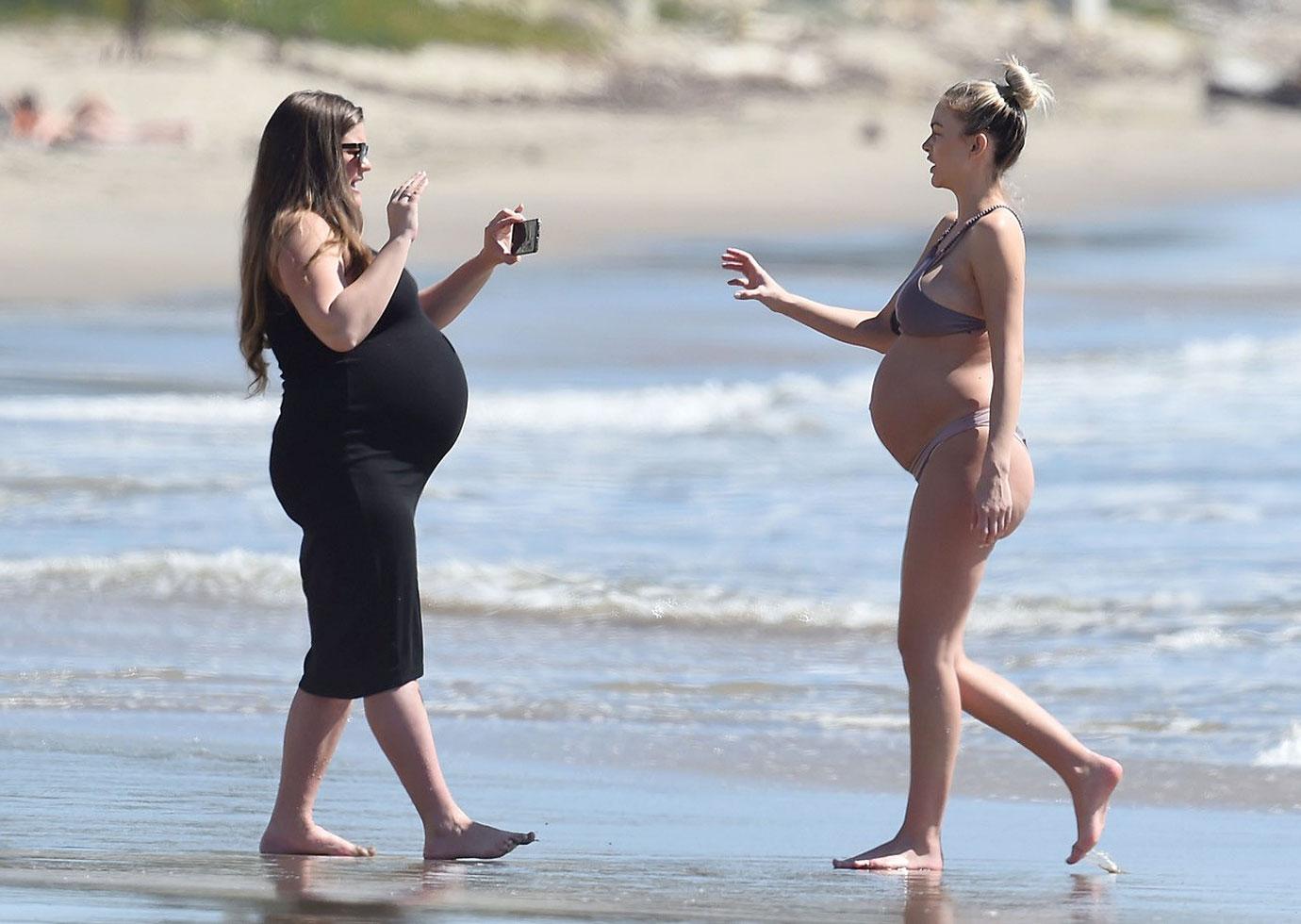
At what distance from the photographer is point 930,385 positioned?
14.5 ft

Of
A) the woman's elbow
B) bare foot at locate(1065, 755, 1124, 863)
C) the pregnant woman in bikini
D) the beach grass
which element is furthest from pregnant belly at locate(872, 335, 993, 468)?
the beach grass

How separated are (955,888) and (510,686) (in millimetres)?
2523

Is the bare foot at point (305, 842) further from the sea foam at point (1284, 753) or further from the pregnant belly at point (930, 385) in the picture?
the sea foam at point (1284, 753)

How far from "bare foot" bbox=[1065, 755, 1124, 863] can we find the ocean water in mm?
859

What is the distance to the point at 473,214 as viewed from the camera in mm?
25875

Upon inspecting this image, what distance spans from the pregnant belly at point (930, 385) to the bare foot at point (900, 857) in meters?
0.74

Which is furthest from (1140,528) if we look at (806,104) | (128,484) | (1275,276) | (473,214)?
(806,104)

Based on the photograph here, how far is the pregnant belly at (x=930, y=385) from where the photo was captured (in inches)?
173

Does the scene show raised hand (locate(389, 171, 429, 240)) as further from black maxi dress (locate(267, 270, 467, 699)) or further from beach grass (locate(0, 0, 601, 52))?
beach grass (locate(0, 0, 601, 52))

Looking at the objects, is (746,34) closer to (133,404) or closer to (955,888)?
(133,404)

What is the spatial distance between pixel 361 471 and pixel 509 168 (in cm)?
2707

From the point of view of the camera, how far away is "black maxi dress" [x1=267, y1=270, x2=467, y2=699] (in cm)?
429

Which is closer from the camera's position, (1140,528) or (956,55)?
(1140,528)

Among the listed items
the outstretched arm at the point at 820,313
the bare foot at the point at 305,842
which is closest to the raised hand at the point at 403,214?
the outstretched arm at the point at 820,313
